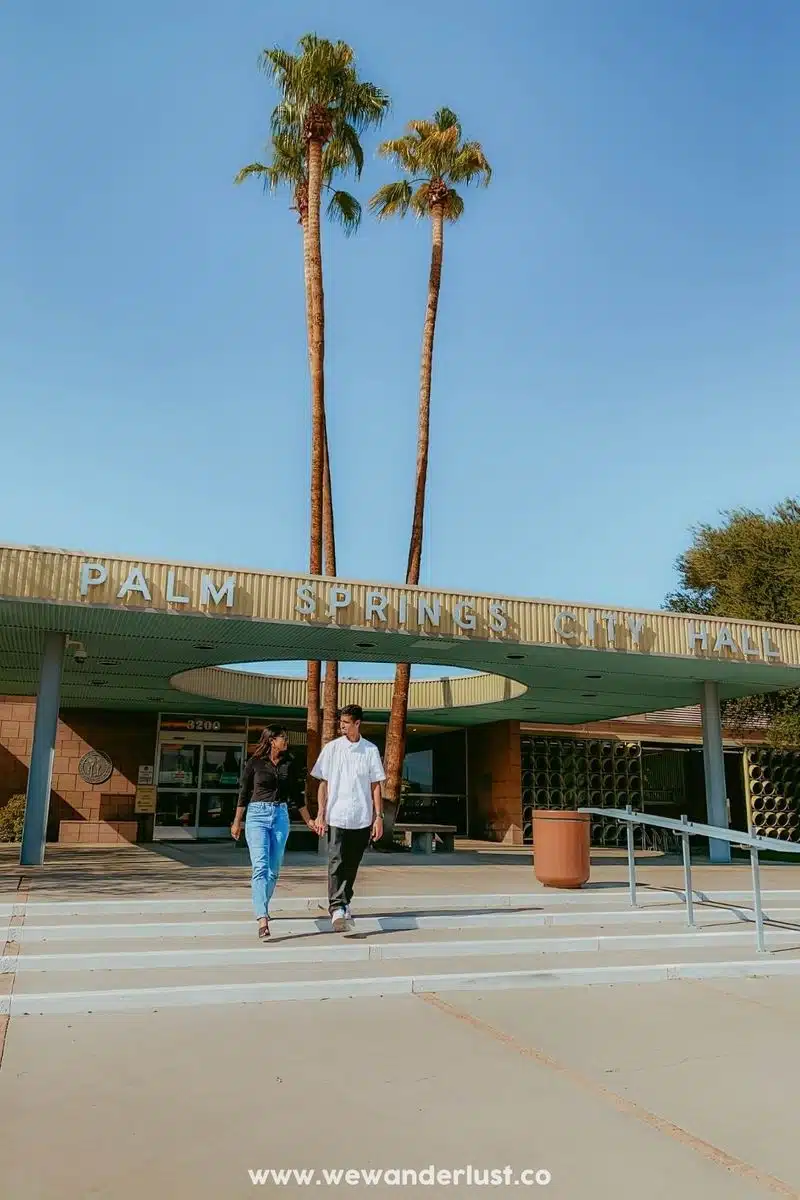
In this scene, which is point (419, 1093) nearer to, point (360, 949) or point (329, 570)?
point (360, 949)

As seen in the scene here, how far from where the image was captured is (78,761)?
21.0m

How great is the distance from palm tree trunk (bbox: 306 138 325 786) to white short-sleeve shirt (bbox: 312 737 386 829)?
8873 mm

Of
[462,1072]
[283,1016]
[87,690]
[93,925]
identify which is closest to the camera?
[462,1072]

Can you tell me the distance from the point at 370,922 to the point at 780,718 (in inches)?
724

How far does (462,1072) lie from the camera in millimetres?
4055

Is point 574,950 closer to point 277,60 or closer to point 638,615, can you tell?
point 638,615

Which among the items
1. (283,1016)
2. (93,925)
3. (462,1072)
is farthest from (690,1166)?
(93,925)

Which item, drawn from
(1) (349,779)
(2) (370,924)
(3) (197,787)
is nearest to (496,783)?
(3) (197,787)

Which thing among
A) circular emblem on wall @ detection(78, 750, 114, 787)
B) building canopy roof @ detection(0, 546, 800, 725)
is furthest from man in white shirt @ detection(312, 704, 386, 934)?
circular emblem on wall @ detection(78, 750, 114, 787)

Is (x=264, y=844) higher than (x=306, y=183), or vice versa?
(x=306, y=183)

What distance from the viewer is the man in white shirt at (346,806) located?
7023 mm

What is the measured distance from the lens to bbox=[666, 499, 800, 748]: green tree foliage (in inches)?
945

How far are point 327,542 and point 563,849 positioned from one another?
897 centimetres

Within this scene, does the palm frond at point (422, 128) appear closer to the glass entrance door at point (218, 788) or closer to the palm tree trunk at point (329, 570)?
the palm tree trunk at point (329, 570)
